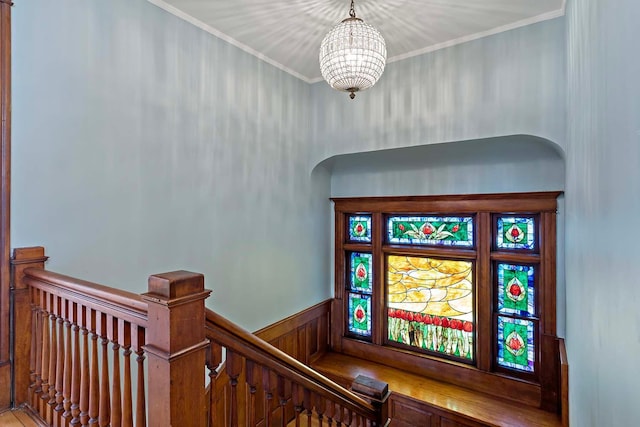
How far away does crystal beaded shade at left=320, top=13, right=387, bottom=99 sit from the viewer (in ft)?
6.01

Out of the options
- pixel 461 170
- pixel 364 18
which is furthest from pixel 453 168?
pixel 364 18

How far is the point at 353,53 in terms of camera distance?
6.02ft

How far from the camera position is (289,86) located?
3.48 metres

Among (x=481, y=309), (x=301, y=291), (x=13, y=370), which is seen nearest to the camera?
(x=13, y=370)

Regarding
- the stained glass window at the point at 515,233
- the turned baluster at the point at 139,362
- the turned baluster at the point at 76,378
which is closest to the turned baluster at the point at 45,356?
the turned baluster at the point at 76,378

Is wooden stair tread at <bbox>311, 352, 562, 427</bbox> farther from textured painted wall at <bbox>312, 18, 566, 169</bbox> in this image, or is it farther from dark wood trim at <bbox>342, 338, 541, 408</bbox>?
textured painted wall at <bbox>312, 18, 566, 169</bbox>

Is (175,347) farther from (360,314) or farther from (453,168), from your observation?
(360,314)

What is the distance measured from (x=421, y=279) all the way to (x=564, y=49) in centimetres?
244

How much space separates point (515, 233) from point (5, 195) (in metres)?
3.85

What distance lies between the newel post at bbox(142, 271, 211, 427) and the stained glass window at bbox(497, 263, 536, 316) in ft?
10.7

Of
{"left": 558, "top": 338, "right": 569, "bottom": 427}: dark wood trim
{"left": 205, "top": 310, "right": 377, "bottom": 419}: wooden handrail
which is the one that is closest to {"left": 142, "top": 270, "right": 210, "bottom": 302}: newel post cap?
{"left": 205, "top": 310, "right": 377, "bottom": 419}: wooden handrail

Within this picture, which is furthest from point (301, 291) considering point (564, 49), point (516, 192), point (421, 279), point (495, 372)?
point (564, 49)

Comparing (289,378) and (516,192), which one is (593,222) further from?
(516,192)

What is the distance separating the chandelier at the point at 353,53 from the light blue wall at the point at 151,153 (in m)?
1.20
